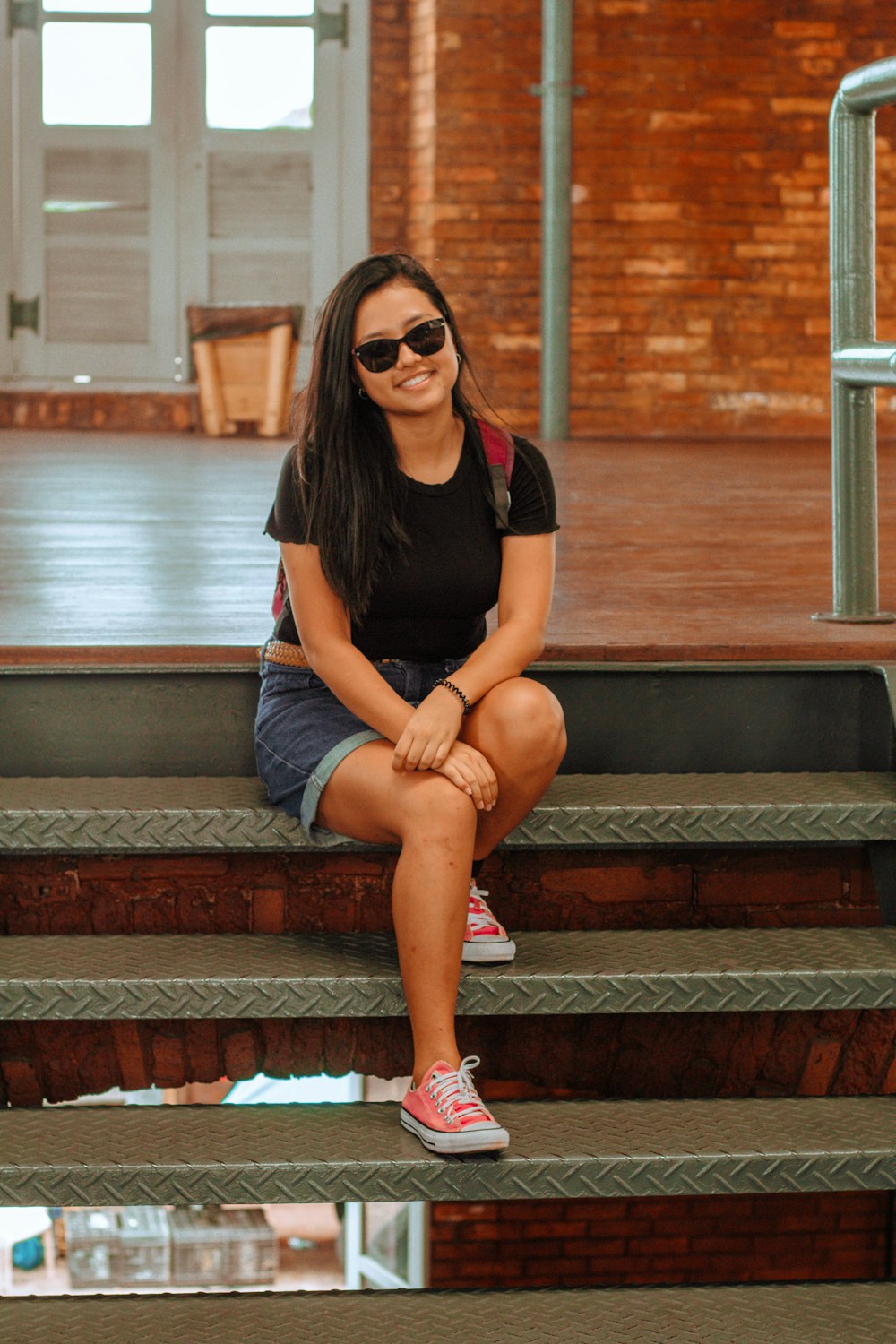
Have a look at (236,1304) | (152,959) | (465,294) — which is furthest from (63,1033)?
(465,294)

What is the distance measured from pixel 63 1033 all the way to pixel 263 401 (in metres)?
6.85

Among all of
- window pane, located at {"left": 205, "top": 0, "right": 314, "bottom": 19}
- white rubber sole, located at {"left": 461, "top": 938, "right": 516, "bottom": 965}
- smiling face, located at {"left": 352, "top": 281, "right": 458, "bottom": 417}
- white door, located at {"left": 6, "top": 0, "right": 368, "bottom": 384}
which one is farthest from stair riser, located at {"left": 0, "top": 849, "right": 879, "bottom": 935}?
window pane, located at {"left": 205, "top": 0, "right": 314, "bottom": 19}

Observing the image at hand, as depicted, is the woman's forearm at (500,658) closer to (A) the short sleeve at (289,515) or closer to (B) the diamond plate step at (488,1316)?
(A) the short sleeve at (289,515)

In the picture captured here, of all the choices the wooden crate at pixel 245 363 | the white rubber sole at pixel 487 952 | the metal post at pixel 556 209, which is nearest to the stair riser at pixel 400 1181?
the white rubber sole at pixel 487 952

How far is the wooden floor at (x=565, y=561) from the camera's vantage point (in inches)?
90.0

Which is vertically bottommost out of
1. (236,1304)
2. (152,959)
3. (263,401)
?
(236,1304)

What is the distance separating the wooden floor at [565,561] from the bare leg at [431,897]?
46cm

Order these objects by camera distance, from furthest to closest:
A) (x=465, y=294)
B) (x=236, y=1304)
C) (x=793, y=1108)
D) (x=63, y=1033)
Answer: (x=465, y=294)
(x=63, y=1033)
(x=793, y=1108)
(x=236, y=1304)

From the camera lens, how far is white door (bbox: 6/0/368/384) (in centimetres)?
851

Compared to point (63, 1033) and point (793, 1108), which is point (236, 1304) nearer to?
point (63, 1033)

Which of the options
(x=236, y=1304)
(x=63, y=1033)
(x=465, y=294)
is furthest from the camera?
(x=465, y=294)

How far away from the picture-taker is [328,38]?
850 centimetres

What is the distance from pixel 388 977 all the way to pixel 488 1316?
0.41 metres

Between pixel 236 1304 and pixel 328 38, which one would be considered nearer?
pixel 236 1304
